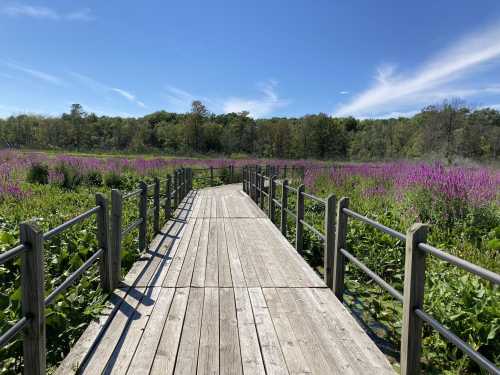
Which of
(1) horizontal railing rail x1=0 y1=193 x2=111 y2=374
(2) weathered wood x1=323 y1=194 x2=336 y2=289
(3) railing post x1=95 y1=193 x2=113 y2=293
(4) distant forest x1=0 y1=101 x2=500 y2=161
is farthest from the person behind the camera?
(4) distant forest x1=0 y1=101 x2=500 y2=161

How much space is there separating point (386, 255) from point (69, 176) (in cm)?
1235

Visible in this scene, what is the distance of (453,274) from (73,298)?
4647mm

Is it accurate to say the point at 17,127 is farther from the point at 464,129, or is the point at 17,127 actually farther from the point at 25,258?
the point at 25,258

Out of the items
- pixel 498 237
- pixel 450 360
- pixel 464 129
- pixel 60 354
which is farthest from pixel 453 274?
pixel 464 129

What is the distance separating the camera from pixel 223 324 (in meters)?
3.28

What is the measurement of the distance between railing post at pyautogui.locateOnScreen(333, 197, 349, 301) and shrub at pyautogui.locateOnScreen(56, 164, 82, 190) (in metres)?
11.9

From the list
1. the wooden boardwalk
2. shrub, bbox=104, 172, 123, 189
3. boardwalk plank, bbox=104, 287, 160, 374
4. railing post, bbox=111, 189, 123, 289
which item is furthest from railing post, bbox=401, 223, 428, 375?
shrub, bbox=104, 172, 123, 189

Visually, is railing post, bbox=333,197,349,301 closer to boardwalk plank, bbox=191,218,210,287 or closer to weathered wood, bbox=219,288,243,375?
weathered wood, bbox=219,288,243,375

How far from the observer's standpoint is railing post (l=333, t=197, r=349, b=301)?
4.08 meters

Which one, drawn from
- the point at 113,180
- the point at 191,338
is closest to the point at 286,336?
the point at 191,338

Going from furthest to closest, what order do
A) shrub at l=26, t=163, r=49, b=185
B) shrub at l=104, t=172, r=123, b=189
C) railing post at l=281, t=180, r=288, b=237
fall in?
shrub at l=104, t=172, r=123, b=189 < shrub at l=26, t=163, r=49, b=185 < railing post at l=281, t=180, r=288, b=237

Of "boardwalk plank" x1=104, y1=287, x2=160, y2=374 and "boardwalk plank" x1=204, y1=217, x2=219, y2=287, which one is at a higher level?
"boardwalk plank" x1=104, y1=287, x2=160, y2=374

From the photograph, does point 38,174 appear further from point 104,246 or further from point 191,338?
point 191,338

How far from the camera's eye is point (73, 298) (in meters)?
3.90
